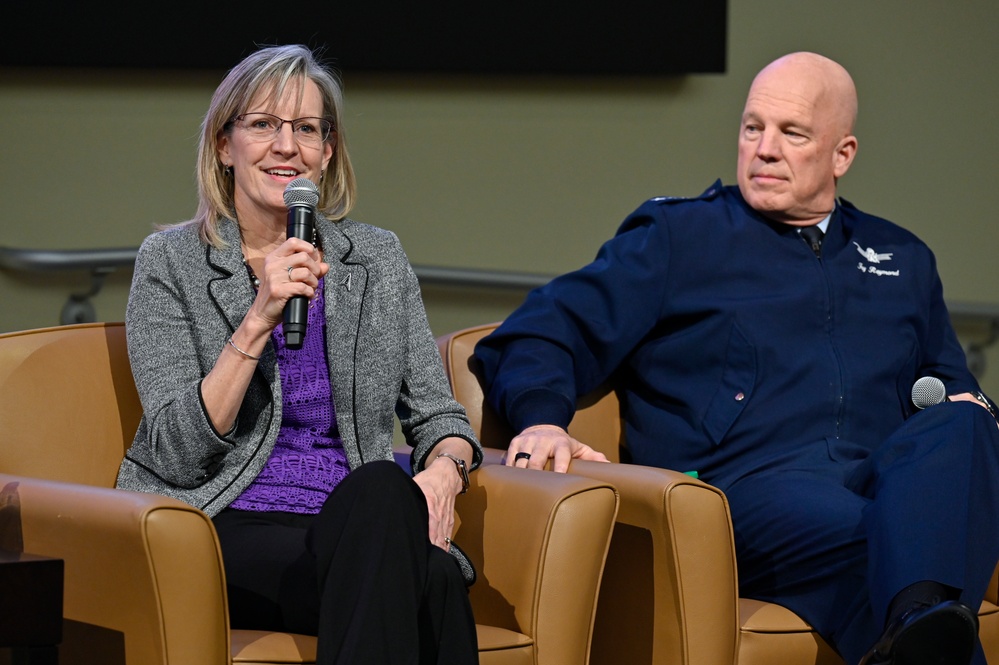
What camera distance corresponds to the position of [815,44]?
4.07 metres

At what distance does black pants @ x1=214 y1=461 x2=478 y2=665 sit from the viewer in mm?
1675

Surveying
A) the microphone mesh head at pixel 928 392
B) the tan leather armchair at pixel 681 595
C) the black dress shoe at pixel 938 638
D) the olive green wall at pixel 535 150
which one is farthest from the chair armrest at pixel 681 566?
the olive green wall at pixel 535 150

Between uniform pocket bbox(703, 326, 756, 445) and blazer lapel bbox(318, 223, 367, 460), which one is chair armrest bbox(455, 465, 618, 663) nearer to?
blazer lapel bbox(318, 223, 367, 460)

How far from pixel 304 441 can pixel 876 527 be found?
35.8 inches

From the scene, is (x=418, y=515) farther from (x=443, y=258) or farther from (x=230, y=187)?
(x=443, y=258)

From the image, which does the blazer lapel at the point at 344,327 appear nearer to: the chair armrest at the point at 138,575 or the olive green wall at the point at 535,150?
the chair armrest at the point at 138,575

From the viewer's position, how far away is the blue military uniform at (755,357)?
230cm

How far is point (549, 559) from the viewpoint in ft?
6.41

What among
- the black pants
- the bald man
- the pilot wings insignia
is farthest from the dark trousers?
the black pants

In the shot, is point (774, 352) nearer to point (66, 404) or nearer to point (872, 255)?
point (872, 255)

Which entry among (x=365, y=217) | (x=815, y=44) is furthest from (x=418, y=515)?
(x=815, y=44)

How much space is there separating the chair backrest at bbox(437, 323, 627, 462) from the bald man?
0.13 feet

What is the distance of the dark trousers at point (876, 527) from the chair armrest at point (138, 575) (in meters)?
0.96

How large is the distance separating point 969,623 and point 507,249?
7.40 feet
